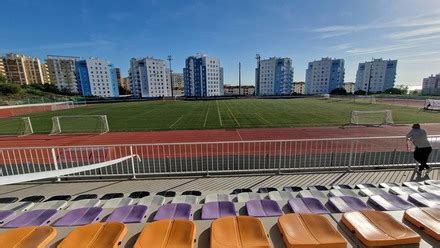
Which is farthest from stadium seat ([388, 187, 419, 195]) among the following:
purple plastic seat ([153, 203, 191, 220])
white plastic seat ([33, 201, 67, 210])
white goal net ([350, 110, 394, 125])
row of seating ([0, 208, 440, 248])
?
→ white goal net ([350, 110, 394, 125])

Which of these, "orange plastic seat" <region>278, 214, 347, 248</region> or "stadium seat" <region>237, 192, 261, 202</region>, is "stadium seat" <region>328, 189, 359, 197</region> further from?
"orange plastic seat" <region>278, 214, 347, 248</region>

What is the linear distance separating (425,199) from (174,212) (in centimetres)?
482

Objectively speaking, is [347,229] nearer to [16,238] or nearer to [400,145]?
[16,238]

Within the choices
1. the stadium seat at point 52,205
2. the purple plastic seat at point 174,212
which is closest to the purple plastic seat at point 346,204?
the purple plastic seat at point 174,212

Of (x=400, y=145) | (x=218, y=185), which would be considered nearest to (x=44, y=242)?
(x=218, y=185)

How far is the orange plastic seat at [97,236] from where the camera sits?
8.29 ft

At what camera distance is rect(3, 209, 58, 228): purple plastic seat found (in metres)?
3.38

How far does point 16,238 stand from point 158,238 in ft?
6.08

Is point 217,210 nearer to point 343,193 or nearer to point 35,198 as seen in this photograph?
point 343,193

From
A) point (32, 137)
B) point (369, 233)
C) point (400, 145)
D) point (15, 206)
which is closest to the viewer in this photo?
point (369, 233)

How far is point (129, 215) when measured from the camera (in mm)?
3508

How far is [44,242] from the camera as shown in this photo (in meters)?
2.63

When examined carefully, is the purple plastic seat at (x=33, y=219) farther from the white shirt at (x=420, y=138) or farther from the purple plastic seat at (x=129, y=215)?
the white shirt at (x=420, y=138)

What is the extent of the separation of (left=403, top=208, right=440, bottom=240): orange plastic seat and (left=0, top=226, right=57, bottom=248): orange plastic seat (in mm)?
5010
